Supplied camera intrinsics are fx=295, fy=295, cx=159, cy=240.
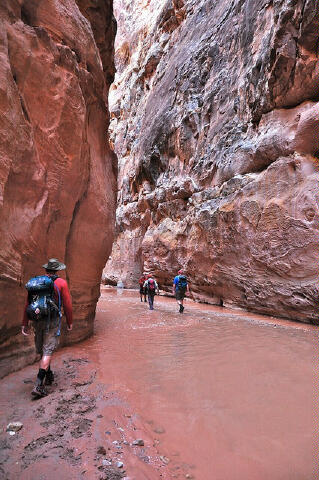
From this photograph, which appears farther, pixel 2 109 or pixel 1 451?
pixel 2 109

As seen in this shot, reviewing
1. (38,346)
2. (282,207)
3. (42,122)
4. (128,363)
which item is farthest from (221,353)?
(282,207)

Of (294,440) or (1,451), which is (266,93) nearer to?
(294,440)

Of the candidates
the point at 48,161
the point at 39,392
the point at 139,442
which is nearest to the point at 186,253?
the point at 48,161

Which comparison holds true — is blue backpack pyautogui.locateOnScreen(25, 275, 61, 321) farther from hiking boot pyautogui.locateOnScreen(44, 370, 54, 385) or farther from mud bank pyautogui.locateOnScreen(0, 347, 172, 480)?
mud bank pyautogui.locateOnScreen(0, 347, 172, 480)

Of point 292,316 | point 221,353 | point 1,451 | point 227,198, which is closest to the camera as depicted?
point 1,451

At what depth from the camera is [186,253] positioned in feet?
50.3

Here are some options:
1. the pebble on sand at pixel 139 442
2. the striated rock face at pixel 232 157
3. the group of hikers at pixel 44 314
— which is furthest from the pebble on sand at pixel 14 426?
the striated rock face at pixel 232 157

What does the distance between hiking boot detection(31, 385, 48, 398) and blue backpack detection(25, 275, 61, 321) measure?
2.42ft

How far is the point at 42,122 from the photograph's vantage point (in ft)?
15.4

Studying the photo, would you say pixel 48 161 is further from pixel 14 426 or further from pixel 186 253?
pixel 186 253

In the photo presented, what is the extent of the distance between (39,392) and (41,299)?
3.31 ft

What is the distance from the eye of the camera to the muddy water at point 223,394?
229cm

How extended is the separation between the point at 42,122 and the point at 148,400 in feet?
14.1

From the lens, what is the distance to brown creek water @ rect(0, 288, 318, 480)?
220 cm
